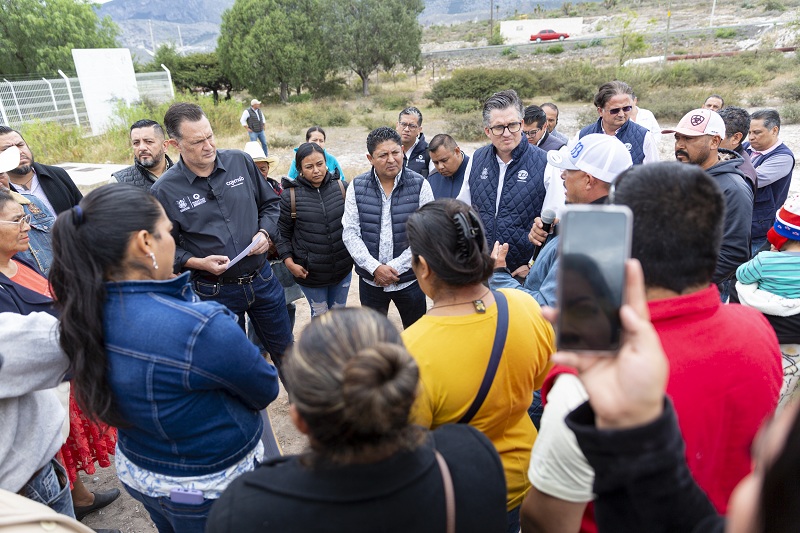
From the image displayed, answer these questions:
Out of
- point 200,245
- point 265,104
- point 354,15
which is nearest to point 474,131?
point 200,245

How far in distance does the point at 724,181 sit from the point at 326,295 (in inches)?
117

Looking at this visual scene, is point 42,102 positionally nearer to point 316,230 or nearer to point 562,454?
point 316,230

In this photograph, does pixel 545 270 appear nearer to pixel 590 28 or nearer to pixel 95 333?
pixel 95 333

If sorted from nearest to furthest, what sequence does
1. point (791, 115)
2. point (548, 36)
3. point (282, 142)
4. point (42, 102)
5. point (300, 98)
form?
point (791, 115) → point (282, 142) → point (42, 102) → point (300, 98) → point (548, 36)

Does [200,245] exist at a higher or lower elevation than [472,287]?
→ lower

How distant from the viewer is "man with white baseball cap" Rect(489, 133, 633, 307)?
2.26m

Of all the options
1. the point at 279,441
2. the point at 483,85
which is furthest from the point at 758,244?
the point at 483,85

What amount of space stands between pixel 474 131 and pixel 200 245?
14037 mm

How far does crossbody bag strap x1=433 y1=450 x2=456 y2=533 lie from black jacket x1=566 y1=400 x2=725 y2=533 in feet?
1.05

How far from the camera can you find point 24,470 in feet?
5.88

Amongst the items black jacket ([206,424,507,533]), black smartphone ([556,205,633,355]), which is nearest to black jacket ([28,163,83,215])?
black jacket ([206,424,507,533])

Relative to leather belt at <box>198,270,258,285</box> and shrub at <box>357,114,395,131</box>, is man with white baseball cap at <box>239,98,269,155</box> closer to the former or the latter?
shrub at <box>357,114,395,131</box>

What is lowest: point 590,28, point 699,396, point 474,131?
point 474,131

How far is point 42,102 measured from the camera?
17.7 m
